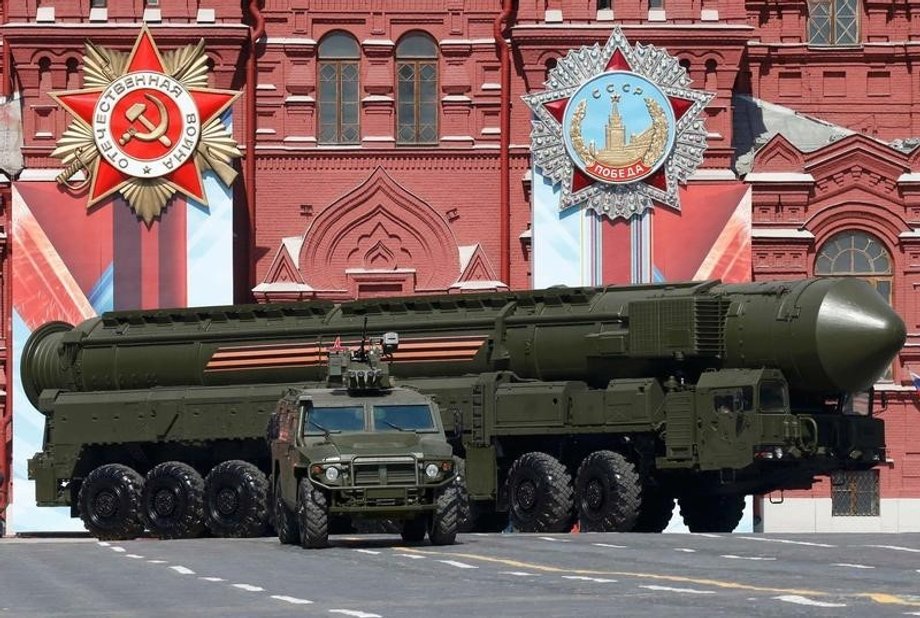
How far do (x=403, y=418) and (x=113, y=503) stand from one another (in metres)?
11.2

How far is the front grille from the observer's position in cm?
2961

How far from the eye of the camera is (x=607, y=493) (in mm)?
36312

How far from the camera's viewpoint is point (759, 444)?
116 ft

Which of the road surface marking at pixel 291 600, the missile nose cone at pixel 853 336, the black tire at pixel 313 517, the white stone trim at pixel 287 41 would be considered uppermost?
the white stone trim at pixel 287 41

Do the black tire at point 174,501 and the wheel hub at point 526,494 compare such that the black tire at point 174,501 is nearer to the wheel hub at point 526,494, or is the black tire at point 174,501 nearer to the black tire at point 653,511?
the wheel hub at point 526,494

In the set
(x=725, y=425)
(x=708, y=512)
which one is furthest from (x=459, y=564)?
(x=708, y=512)

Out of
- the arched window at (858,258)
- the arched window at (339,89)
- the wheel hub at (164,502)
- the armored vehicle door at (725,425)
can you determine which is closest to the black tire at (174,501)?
the wheel hub at (164,502)

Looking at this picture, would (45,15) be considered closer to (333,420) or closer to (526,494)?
(526,494)

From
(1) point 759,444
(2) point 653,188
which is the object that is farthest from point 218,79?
(1) point 759,444

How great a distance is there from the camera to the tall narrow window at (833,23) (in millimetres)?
56062

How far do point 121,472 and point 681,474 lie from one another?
34.2 feet

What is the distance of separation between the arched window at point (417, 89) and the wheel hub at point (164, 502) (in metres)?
15.4

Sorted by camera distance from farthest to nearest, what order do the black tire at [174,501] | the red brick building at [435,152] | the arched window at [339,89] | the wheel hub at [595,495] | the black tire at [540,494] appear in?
1. the arched window at [339,89]
2. the red brick building at [435,152]
3. the black tire at [174,501]
4. the black tire at [540,494]
5. the wheel hub at [595,495]

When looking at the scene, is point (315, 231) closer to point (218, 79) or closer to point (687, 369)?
point (218, 79)
